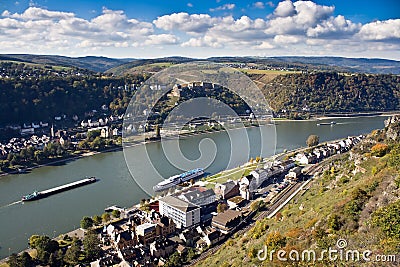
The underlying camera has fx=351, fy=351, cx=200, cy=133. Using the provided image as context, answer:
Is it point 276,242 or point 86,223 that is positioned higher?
point 276,242

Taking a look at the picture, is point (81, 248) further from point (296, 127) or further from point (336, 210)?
point (296, 127)

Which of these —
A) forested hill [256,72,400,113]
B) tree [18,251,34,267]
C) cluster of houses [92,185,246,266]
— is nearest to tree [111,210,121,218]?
cluster of houses [92,185,246,266]

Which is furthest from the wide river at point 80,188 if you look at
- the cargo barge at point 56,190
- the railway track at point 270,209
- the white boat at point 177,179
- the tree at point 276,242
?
the tree at point 276,242

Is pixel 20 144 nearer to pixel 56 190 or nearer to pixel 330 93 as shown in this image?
pixel 56 190

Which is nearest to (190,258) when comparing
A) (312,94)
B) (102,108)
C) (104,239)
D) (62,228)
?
(104,239)

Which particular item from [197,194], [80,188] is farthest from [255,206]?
[80,188]

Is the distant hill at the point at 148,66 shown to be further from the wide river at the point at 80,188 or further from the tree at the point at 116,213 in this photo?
the tree at the point at 116,213
